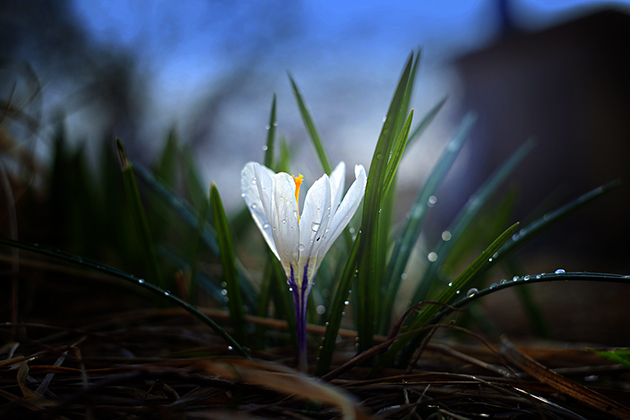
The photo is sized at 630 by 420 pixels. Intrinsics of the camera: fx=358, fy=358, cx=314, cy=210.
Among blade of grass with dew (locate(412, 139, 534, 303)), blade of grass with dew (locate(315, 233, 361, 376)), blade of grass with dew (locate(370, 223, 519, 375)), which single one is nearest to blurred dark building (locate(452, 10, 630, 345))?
blade of grass with dew (locate(412, 139, 534, 303))

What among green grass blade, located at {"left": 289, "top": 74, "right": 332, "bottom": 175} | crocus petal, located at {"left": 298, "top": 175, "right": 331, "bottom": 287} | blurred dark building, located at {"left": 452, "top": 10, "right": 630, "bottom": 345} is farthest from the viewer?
blurred dark building, located at {"left": 452, "top": 10, "right": 630, "bottom": 345}

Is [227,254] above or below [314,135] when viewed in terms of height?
below

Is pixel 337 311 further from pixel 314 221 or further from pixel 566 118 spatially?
pixel 566 118

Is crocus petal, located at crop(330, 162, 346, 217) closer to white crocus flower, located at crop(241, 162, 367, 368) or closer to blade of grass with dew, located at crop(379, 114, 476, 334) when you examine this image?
white crocus flower, located at crop(241, 162, 367, 368)

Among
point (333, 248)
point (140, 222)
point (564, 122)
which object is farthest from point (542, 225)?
point (564, 122)

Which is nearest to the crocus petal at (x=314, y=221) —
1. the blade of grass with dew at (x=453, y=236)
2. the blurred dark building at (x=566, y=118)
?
the blade of grass with dew at (x=453, y=236)

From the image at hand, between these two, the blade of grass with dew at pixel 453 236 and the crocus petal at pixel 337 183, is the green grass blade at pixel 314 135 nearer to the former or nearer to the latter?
the crocus petal at pixel 337 183

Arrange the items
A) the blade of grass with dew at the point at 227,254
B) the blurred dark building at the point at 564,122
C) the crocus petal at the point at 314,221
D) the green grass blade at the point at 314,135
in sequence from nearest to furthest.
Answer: the crocus petal at the point at 314,221, the blade of grass with dew at the point at 227,254, the green grass blade at the point at 314,135, the blurred dark building at the point at 564,122
